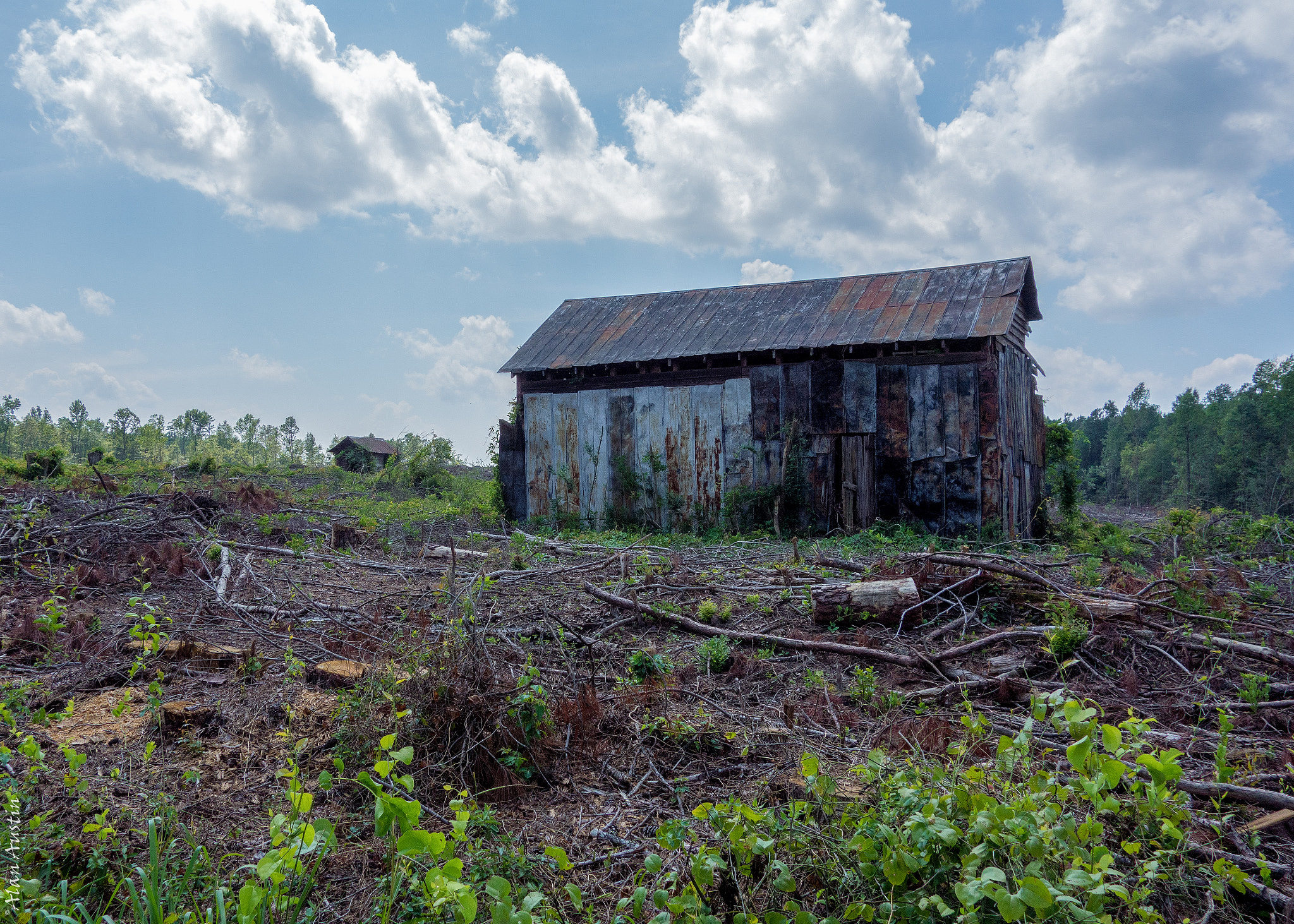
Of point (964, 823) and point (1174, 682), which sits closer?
point (964, 823)

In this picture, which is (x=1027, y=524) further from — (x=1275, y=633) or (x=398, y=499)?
(x=398, y=499)

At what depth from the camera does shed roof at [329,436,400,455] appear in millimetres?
40562

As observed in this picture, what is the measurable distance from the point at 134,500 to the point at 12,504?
133cm

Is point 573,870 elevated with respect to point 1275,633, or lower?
lower

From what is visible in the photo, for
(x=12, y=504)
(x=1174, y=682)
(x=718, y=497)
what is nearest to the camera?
(x=1174, y=682)

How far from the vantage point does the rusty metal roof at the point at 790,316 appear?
12.4 m

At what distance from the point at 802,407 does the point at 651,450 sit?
9.99 ft

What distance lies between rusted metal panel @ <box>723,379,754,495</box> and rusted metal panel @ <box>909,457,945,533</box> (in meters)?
2.83

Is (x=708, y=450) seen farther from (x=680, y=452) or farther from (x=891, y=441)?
(x=891, y=441)

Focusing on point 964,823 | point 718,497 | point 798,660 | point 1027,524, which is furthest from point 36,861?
point 1027,524

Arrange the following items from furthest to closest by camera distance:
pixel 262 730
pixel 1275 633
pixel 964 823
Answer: pixel 1275 633 → pixel 262 730 → pixel 964 823

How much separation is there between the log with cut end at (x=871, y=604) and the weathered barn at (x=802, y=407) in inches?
244

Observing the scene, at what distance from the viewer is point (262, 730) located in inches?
156

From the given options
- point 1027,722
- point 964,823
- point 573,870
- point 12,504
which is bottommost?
point 573,870
